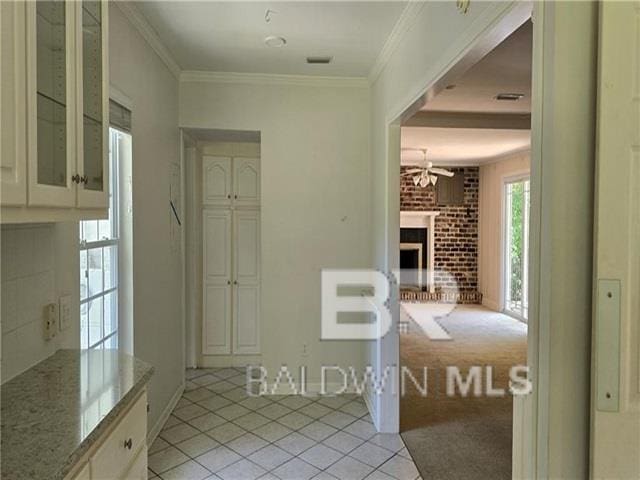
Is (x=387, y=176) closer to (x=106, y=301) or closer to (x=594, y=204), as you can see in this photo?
(x=106, y=301)

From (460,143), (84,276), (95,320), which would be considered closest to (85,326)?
(95,320)

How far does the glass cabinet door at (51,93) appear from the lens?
1274mm

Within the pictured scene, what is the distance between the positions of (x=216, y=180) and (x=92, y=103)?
118 inches

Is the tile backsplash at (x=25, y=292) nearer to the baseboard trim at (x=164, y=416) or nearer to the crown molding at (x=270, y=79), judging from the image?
the baseboard trim at (x=164, y=416)

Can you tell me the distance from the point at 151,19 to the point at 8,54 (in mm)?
1871

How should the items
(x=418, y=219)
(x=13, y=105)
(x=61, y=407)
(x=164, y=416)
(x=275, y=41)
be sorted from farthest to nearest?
(x=418, y=219) < (x=164, y=416) < (x=275, y=41) < (x=61, y=407) < (x=13, y=105)

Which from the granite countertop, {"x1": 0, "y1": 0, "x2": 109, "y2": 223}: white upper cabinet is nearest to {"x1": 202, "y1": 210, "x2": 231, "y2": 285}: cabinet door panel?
the granite countertop

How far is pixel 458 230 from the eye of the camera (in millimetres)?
8797

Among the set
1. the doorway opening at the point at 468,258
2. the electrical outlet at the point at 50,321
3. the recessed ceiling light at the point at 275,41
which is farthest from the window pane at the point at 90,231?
the doorway opening at the point at 468,258

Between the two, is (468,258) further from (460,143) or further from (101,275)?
(101,275)

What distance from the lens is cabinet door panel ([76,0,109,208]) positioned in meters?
1.52

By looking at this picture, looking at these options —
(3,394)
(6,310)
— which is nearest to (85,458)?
(3,394)

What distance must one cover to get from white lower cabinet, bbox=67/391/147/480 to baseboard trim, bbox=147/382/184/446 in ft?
4.94

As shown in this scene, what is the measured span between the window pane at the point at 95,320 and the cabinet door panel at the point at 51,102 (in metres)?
1.18
